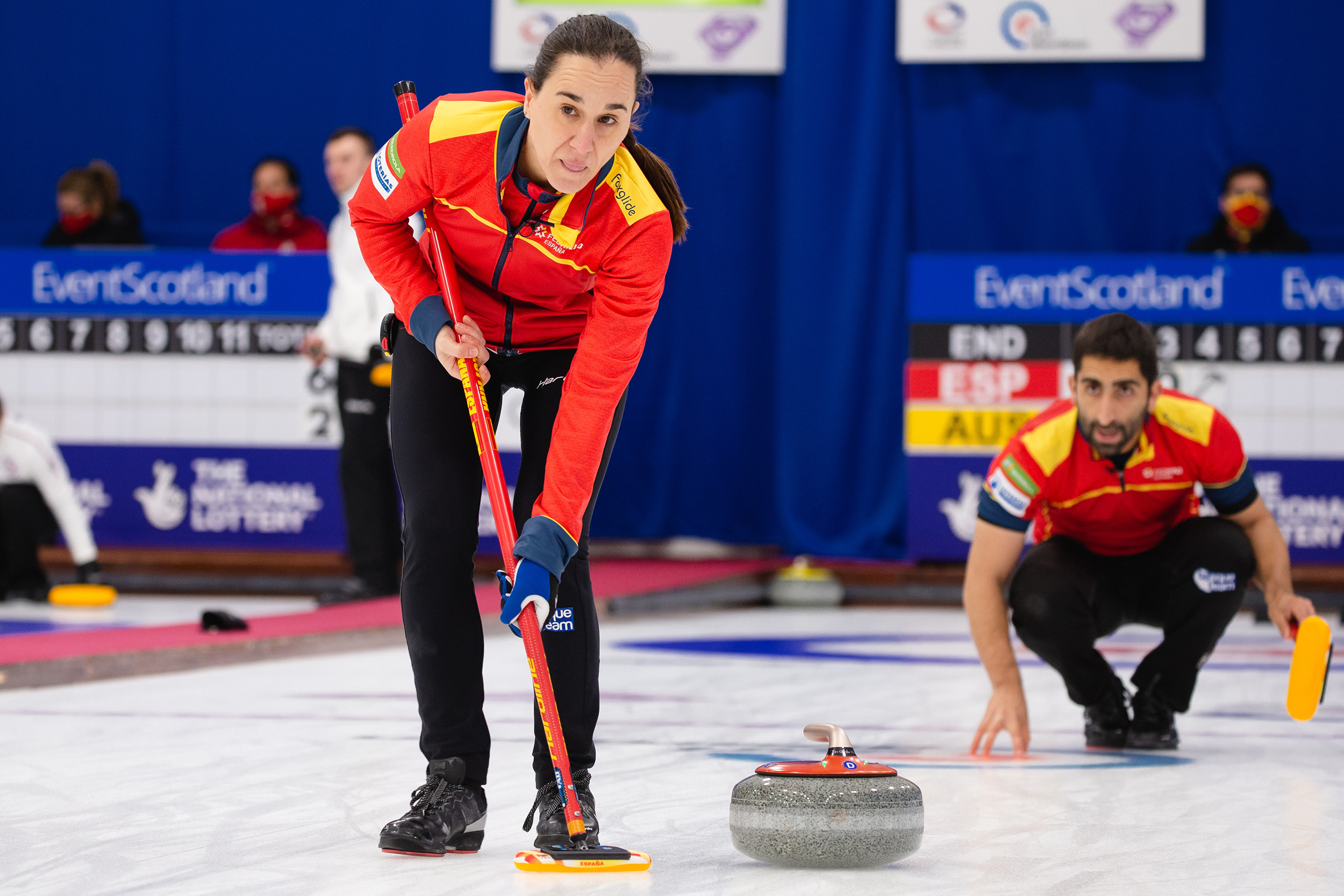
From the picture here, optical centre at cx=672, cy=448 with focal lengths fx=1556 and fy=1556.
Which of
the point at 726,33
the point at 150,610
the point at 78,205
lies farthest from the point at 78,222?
the point at 726,33

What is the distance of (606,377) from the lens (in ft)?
6.41

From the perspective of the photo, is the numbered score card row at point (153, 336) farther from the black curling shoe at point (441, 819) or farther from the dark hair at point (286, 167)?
the black curling shoe at point (441, 819)

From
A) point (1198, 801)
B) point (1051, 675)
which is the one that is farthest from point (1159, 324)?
point (1198, 801)

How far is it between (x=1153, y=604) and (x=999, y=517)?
1.42 feet

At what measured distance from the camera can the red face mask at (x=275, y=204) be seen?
6.49m

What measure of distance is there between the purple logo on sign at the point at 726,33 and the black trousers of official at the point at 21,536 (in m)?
3.45

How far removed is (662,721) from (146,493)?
3.51 m

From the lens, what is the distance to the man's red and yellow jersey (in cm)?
283

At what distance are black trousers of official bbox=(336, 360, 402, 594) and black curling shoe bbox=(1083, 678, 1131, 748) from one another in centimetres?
268

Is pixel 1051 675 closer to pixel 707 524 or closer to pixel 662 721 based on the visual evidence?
pixel 662 721

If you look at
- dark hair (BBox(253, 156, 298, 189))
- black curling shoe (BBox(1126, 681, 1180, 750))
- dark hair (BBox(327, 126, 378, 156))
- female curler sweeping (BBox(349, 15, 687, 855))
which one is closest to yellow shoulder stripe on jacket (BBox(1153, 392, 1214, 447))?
black curling shoe (BBox(1126, 681, 1180, 750))

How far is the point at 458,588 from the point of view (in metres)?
2.02

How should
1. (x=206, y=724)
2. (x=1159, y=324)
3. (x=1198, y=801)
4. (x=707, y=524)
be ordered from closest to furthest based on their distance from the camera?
1. (x=1198, y=801)
2. (x=206, y=724)
3. (x=1159, y=324)
4. (x=707, y=524)

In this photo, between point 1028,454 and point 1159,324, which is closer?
point 1028,454
